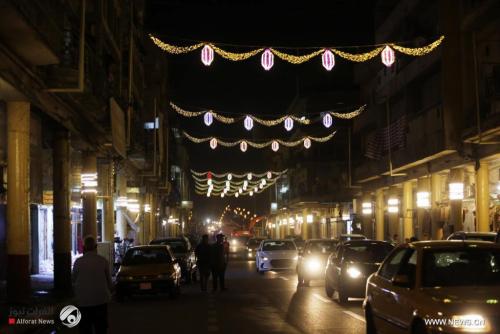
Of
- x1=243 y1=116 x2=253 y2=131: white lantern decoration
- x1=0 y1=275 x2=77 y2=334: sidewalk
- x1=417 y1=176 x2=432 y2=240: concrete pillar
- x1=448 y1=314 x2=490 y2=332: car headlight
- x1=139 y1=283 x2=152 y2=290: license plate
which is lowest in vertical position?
x1=0 y1=275 x2=77 y2=334: sidewalk

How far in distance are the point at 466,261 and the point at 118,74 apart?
935 inches

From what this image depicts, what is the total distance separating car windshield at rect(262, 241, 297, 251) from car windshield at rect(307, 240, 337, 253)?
732cm

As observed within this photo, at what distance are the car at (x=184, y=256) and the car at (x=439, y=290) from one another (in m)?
17.6

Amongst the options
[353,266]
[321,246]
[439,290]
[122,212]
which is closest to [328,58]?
[321,246]

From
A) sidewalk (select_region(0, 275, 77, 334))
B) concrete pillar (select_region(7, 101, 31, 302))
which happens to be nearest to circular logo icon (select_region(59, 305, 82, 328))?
sidewalk (select_region(0, 275, 77, 334))

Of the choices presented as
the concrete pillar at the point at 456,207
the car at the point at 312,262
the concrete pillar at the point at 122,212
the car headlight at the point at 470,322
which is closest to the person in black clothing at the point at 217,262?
the car at the point at 312,262

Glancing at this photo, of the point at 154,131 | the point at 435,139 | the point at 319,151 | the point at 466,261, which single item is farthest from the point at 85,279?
the point at 319,151

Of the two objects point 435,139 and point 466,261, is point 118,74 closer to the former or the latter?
point 435,139

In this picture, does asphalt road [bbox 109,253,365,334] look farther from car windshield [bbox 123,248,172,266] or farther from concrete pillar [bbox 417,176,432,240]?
concrete pillar [bbox 417,176,432,240]

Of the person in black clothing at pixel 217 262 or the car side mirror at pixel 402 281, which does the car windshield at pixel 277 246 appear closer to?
the person in black clothing at pixel 217 262

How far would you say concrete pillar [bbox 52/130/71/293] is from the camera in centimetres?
2389

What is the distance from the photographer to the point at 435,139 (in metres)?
33.7

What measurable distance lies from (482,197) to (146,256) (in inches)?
580

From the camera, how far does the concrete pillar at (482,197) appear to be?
101 ft
